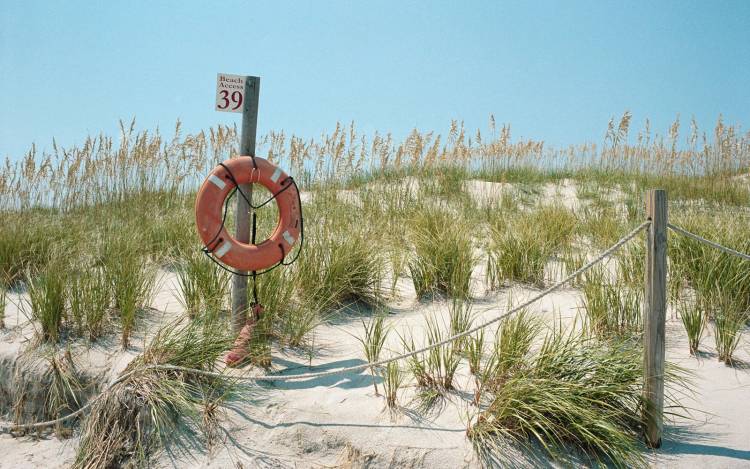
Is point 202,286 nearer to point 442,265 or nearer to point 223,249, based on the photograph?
point 223,249

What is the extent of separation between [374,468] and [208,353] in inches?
52.0

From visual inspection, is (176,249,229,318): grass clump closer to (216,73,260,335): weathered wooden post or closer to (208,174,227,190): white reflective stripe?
(216,73,260,335): weathered wooden post

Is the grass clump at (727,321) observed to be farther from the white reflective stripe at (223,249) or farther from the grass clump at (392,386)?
the white reflective stripe at (223,249)

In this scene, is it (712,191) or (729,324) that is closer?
(729,324)

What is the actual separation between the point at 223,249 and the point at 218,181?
45 cm

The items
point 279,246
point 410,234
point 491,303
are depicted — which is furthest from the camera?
point 410,234

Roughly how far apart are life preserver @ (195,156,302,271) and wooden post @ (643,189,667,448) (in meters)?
2.30

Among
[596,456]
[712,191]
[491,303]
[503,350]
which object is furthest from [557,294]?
[712,191]

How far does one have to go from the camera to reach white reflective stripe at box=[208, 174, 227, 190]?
379 centimetres

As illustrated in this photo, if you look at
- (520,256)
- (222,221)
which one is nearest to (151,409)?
(222,221)

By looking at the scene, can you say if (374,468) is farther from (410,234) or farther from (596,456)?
(410,234)

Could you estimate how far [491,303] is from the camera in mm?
4855

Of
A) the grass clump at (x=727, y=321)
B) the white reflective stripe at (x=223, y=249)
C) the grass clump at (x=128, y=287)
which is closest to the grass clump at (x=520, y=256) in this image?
the grass clump at (x=727, y=321)

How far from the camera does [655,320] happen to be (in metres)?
3.01
